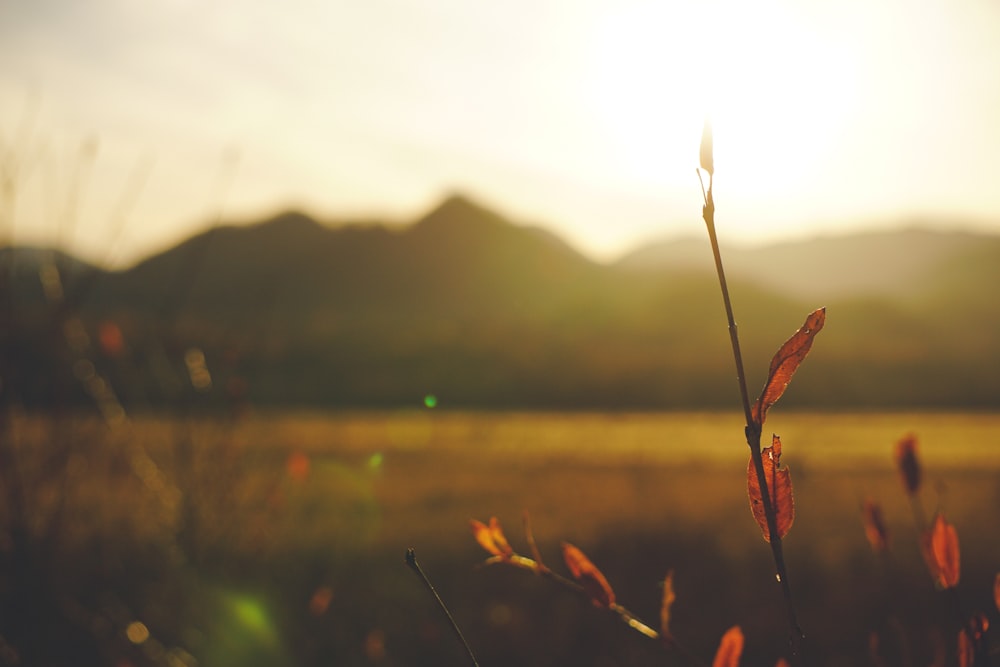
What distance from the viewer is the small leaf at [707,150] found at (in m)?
0.58

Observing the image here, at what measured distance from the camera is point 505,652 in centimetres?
382

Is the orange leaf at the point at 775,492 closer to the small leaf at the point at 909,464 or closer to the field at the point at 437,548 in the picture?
the field at the point at 437,548

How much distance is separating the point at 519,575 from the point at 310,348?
91.9 ft

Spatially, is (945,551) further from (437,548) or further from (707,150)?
(437,548)

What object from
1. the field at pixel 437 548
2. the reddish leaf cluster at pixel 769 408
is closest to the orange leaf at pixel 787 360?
the reddish leaf cluster at pixel 769 408

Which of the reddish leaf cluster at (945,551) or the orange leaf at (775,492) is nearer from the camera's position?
the orange leaf at (775,492)

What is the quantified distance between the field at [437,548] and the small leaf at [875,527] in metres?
0.02

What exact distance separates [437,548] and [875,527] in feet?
16.0

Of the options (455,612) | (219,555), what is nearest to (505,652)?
(455,612)

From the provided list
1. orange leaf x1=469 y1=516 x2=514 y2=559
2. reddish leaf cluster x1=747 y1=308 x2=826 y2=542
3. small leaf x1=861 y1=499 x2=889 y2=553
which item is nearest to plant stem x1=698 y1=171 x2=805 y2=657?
reddish leaf cluster x1=747 y1=308 x2=826 y2=542

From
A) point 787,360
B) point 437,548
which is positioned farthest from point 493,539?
point 437,548

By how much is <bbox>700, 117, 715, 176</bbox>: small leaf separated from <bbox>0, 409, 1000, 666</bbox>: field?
2.08 feet

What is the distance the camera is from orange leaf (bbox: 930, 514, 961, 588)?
83cm

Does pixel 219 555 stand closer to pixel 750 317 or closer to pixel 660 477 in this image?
pixel 660 477
